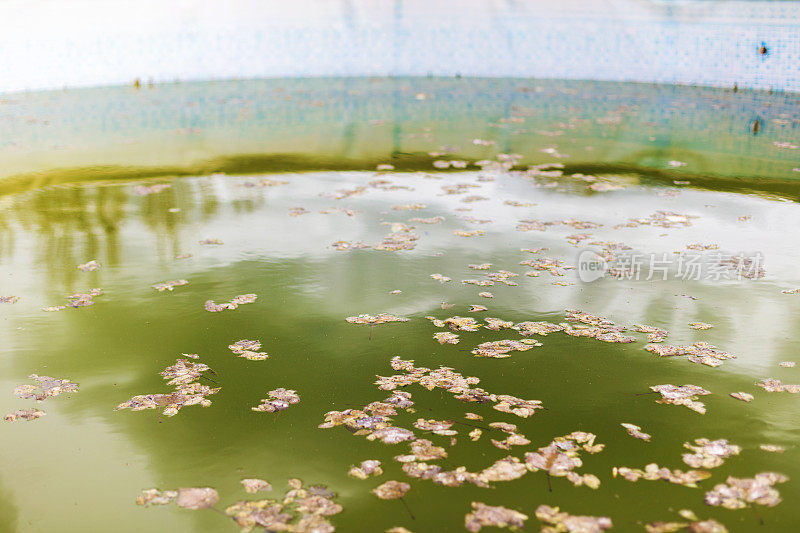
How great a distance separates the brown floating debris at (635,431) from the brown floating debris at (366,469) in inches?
48.0

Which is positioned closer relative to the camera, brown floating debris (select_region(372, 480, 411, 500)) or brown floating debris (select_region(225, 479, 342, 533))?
brown floating debris (select_region(225, 479, 342, 533))

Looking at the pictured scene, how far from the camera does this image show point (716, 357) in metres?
3.94

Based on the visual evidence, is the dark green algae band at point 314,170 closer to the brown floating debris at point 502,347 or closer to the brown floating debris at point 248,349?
the brown floating debris at point 502,347

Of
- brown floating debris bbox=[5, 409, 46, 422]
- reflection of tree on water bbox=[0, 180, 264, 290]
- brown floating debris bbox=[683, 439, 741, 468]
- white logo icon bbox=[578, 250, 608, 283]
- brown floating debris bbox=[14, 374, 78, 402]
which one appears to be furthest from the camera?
reflection of tree on water bbox=[0, 180, 264, 290]

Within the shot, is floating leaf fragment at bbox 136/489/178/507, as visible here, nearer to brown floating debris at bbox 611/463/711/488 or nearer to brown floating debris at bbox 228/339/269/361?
brown floating debris at bbox 228/339/269/361

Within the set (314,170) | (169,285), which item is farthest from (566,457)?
(314,170)

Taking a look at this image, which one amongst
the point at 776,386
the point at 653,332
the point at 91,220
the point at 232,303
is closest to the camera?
the point at 776,386

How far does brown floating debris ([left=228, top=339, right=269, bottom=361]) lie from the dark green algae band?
17.2ft

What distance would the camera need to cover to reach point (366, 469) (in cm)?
296

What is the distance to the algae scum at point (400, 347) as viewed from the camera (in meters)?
2.82

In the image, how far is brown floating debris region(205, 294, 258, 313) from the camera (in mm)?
4677

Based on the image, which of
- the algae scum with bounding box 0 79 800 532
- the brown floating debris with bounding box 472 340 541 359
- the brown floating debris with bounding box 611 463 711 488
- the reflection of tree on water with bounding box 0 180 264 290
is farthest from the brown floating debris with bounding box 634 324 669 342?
the reflection of tree on water with bounding box 0 180 264 290

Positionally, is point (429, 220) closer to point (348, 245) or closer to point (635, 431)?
point (348, 245)

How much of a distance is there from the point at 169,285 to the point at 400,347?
2.05 m
